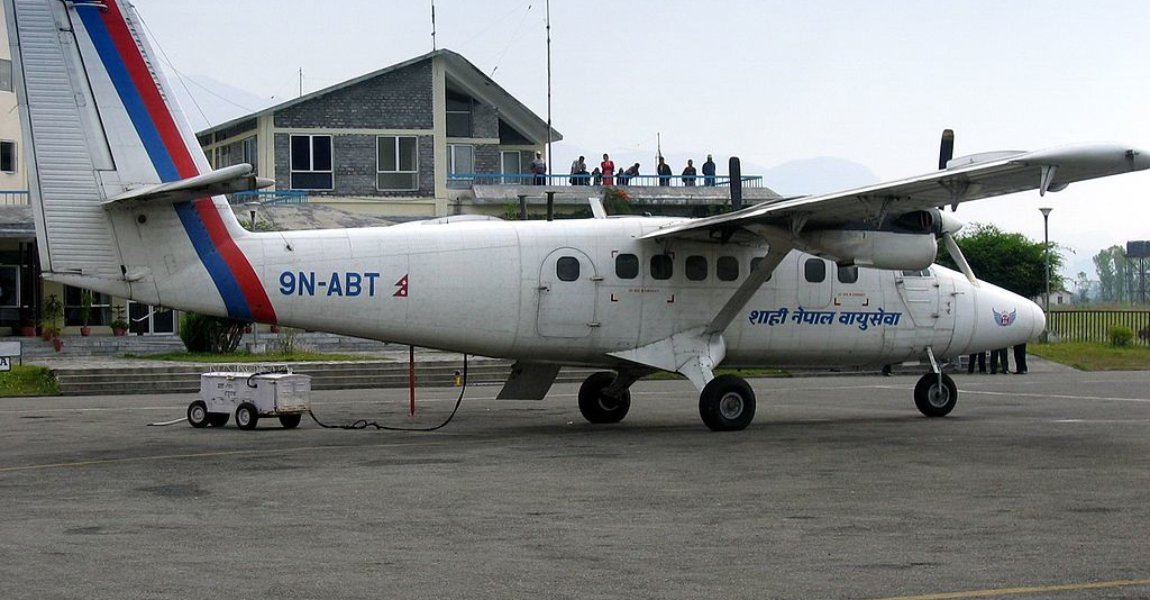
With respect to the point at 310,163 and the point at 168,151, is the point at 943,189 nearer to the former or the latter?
the point at 168,151

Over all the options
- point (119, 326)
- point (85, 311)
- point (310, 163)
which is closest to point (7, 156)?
point (310, 163)

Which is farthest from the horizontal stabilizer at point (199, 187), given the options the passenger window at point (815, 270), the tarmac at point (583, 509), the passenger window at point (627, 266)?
the passenger window at point (815, 270)

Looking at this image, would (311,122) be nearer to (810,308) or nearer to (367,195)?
(367,195)

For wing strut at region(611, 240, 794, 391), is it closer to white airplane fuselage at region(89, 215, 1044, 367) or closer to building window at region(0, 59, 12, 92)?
white airplane fuselage at region(89, 215, 1044, 367)

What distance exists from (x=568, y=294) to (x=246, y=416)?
532 centimetres

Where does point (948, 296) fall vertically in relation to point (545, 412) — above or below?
above

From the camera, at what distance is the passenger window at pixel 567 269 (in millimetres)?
19438

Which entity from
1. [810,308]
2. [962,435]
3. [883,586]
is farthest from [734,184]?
[883,586]

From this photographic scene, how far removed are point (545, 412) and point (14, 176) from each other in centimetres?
4285

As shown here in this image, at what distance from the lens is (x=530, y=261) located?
19.3 metres

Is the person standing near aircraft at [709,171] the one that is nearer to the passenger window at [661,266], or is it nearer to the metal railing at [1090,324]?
the metal railing at [1090,324]

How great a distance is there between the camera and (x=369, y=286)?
18328mm

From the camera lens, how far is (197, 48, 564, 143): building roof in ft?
181

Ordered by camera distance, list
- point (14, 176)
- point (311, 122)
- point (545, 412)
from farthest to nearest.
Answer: point (14, 176) → point (311, 122) → point (545, 412)
